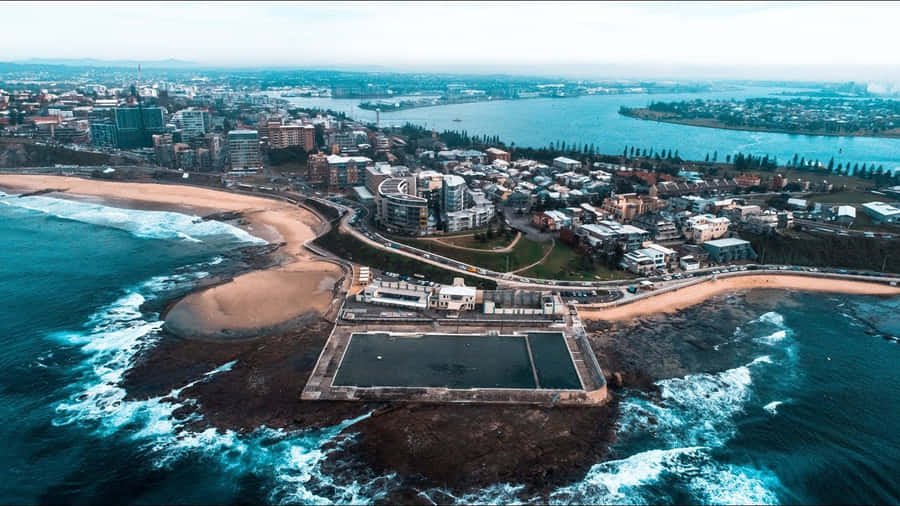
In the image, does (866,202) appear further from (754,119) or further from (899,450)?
(754,119)

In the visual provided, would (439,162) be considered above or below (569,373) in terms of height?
above

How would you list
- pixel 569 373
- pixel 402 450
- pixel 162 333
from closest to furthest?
pixel 402 450, pixel 569 373, pixel 162 333

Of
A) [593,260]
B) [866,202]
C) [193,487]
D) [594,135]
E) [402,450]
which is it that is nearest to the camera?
[193,487]

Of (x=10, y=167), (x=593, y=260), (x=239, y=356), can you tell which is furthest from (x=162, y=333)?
(x=10, y=167)

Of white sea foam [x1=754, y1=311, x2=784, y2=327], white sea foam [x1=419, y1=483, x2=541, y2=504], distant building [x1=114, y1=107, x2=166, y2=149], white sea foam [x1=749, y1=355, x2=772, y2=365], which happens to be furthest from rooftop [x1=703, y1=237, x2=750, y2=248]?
distant building [x1=114, y1=107, x2=166, y2=149]

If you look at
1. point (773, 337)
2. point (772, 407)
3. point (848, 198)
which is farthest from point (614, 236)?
point (848, 198)

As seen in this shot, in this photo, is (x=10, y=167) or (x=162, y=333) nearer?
(x=162, y=333)
